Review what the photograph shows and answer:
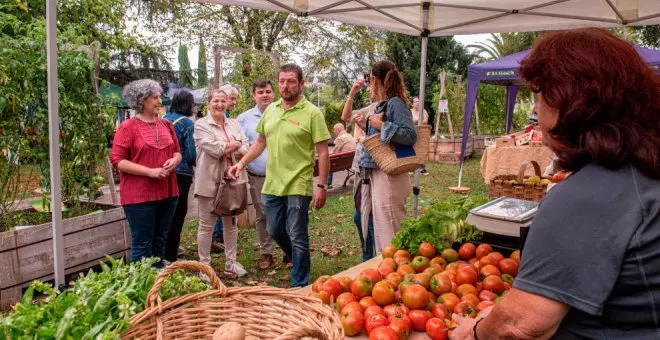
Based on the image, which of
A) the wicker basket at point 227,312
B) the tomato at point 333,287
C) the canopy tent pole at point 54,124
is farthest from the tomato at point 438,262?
the canopy tent pole at point 54,124

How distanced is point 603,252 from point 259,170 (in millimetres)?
4403

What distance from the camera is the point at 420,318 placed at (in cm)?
209

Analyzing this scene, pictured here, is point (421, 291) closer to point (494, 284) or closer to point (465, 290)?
point (465, 290)

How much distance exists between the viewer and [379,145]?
3.98m

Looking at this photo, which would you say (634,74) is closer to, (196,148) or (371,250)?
(371,250)

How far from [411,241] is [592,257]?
1752 mm

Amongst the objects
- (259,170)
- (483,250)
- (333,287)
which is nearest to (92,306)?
(333,287)

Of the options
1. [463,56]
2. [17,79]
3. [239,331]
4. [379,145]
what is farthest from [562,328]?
[463,56]

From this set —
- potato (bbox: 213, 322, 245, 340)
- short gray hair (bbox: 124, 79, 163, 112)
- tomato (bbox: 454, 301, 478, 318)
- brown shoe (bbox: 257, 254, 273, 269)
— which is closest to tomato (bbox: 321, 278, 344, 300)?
tomato (bbox: 454, 301, 478, 318)

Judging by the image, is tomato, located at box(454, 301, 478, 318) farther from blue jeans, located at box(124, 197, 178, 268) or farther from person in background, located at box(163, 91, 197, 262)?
person in background, located at box(163, 91, 197, 262)

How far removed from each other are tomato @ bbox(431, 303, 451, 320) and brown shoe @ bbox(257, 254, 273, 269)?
10.9 ft

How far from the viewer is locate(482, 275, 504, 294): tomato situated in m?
2.33

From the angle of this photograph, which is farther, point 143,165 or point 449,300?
point 143,165

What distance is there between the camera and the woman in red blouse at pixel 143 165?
4094 mm
